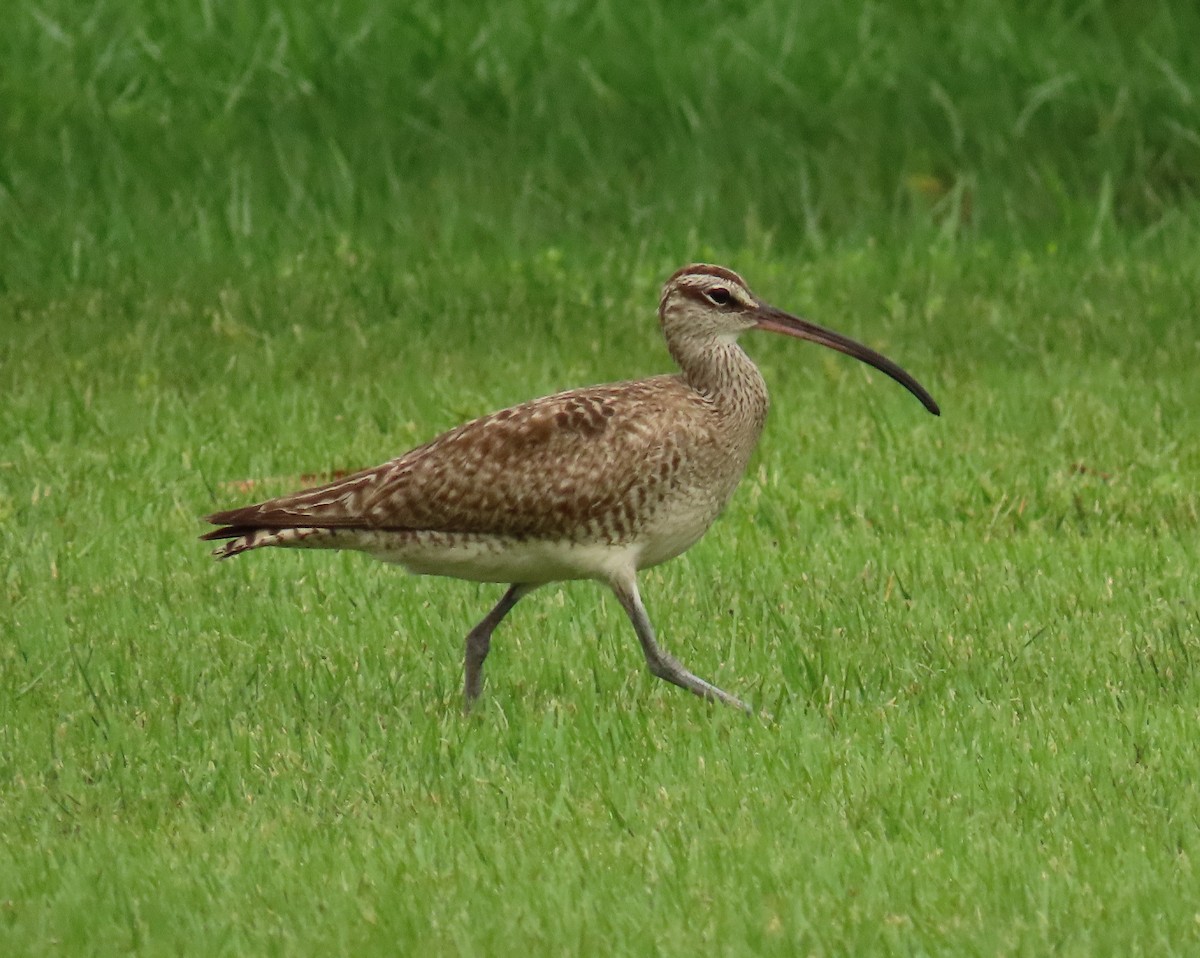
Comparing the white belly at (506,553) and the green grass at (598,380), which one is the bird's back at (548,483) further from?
the green grass at (598,380)

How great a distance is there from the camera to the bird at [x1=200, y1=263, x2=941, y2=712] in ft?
25.0

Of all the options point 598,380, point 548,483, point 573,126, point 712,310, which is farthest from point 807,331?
point 573,126

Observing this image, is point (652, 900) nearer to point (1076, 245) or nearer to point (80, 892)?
point (80, 892)

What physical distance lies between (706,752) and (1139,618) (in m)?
2.19

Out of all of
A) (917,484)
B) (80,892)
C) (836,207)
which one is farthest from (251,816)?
(836,207)

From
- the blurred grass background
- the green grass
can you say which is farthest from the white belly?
the blurred grass background

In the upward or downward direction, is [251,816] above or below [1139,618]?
above

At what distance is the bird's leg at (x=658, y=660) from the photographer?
7.49m

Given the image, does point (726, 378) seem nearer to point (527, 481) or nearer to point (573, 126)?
point (527, 481)

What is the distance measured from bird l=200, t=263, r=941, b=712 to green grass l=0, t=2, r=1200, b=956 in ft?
1.42

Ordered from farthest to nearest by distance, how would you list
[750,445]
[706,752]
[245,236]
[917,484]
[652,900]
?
[245,236] → [917,484] → [750,445] → [706,752] → [652,900]

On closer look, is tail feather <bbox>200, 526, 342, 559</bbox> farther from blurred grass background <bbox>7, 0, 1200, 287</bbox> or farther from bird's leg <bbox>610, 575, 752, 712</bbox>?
blurred grass background <bbox>7, 0, 1200, 287</bbox>

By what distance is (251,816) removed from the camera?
21.5 feet

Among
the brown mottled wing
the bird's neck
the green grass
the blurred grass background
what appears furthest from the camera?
the blurred grass background
